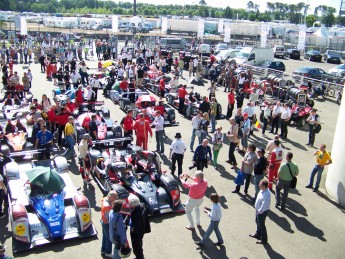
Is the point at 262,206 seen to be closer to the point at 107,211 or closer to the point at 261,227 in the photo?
the point at 261,227

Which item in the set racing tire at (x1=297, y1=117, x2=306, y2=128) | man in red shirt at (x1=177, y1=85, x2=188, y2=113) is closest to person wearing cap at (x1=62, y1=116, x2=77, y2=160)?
man in red shirt at (x1=177, y1=85, x2=188, y2=113)

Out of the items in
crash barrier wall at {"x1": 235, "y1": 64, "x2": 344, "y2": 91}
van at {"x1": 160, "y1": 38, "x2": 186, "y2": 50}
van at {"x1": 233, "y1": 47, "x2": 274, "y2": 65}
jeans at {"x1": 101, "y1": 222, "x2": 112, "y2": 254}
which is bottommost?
jeans at {"x1": 101, "y1": 222, "x2": 112, "y2": 254}

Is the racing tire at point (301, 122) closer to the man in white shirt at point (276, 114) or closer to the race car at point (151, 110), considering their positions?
the man in white shirt at point (276, 114)

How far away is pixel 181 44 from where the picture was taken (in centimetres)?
4669

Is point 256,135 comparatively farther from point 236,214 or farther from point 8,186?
point 8,186

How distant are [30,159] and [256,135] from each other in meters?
9.50

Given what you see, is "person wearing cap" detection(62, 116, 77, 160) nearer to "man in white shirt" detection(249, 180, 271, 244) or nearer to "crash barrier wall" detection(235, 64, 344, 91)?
"man in white shirt" detection(249, 180, 271, 244)

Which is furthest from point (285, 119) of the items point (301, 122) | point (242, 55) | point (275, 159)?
point (242, 55)

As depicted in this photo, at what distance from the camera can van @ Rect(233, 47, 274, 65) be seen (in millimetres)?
33312

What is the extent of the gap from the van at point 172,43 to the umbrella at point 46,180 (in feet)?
120

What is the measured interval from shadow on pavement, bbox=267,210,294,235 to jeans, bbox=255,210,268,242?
0.94 metres

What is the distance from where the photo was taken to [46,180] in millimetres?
9125

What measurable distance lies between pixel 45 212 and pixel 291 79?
23.4m

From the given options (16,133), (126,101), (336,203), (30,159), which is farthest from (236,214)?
(126,101)
